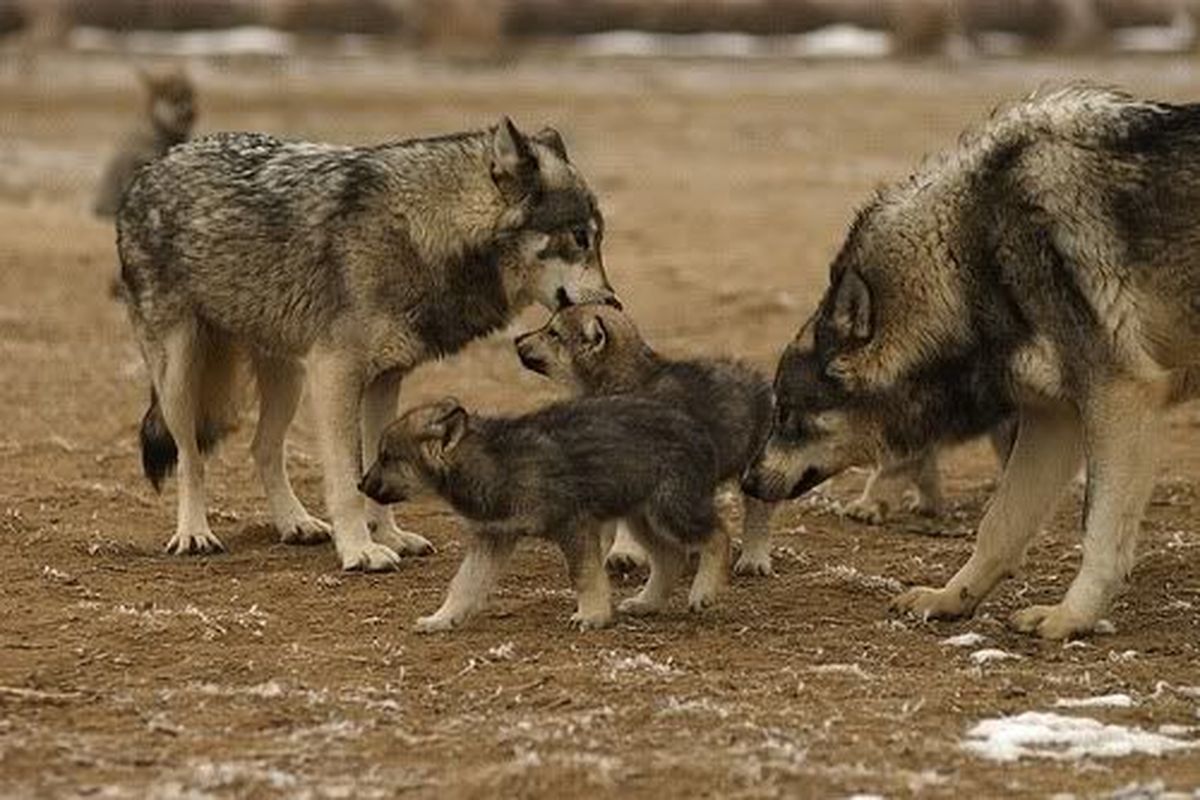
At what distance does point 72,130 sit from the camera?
30.0 metres

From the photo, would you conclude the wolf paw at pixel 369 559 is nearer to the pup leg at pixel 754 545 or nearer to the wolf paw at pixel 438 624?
the wolf paw at pixel 438 624

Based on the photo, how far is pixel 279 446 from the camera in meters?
10.8

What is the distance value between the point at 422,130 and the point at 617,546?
19.5 m

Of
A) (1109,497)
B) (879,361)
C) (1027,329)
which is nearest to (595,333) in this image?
(879,361)

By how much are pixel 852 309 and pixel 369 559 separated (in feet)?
7.48

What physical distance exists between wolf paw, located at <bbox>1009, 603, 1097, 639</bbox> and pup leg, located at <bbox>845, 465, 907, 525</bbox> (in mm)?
2530

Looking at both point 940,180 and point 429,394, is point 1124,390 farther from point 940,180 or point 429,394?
point 429,394

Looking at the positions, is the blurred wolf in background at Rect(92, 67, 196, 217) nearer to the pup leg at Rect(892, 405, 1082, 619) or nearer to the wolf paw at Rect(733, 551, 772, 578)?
the wolf paw at Rect(733, 551, 772, 578)

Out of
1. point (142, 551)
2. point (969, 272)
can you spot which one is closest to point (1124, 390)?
point (969, 272)

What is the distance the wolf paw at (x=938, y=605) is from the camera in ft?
29.3

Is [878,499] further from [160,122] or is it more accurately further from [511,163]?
[160,122]

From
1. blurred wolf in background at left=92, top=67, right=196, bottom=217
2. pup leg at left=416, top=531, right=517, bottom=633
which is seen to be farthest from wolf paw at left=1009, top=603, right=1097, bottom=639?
blurred wolf in background at left=92, top=67, right=196, bottom=217

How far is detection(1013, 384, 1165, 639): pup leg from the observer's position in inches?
335

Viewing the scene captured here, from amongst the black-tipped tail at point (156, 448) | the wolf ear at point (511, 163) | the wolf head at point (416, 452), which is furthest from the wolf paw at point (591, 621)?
the black-tipped tail at point (156, 448)
